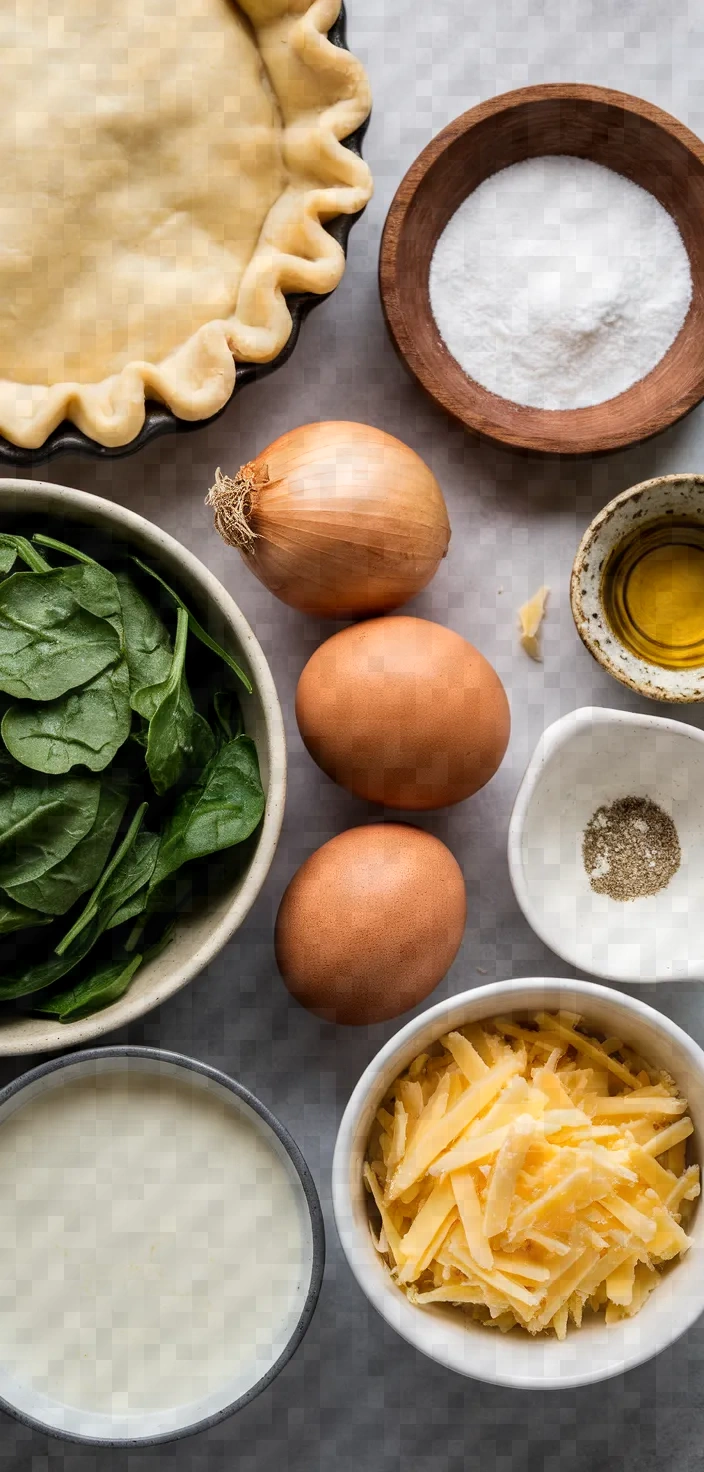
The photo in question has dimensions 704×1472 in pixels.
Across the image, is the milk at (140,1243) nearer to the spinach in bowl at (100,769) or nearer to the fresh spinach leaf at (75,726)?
the spinach in bowl at (100,769)

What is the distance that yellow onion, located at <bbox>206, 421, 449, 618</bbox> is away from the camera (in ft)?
3.69

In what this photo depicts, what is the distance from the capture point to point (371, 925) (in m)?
1.08

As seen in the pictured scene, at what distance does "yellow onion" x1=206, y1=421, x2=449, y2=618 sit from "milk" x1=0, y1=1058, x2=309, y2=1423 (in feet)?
1.65

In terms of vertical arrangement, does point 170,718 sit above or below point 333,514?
below

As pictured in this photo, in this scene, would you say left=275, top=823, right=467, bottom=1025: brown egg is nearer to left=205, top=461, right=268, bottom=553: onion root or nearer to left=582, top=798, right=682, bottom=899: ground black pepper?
left=582, top=798, right=682, bottom=899: ground black pepper

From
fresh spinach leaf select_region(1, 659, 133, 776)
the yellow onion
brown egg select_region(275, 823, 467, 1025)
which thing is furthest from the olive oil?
fresh spinach leaf select_region(1, 659, 133, 776)

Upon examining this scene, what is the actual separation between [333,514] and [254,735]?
23cm

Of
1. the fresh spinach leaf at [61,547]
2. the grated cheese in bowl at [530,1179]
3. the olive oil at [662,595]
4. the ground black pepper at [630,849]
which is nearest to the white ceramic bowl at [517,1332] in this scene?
the grated cheese in bowl at [530,1179]

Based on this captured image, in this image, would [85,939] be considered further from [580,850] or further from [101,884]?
[580,850]

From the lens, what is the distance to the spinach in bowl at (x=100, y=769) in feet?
3.33

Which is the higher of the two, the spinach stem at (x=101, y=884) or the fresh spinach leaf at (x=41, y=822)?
the fresh spinach leaf at (x=41, y=822)

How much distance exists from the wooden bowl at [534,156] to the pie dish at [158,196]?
0.33 feet

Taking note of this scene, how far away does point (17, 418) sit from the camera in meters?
1.16

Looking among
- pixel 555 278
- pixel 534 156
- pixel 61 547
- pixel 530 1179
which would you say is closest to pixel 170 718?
pixel 61 547
